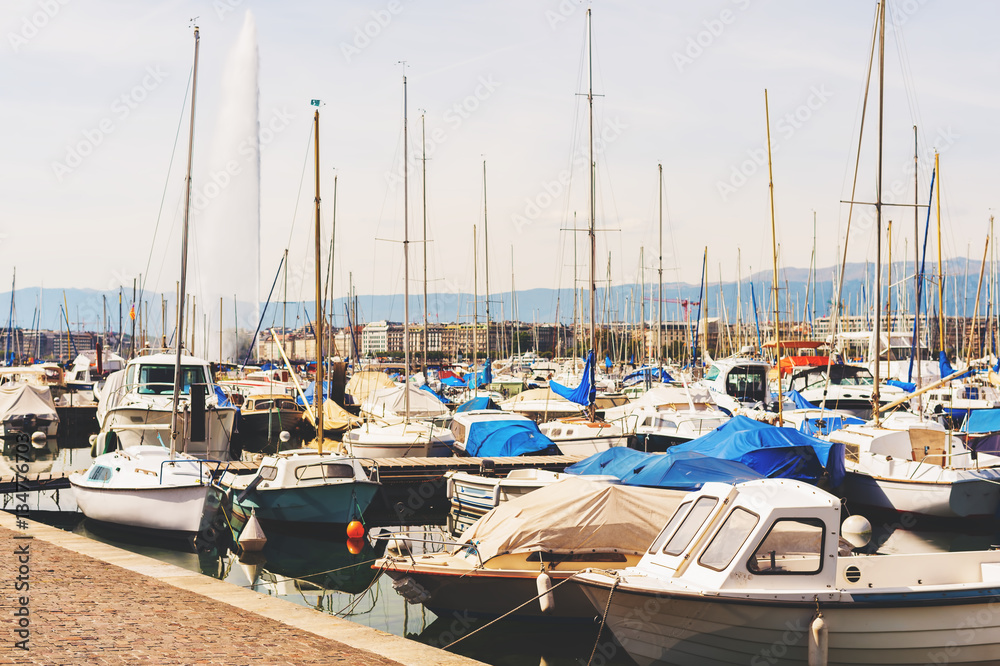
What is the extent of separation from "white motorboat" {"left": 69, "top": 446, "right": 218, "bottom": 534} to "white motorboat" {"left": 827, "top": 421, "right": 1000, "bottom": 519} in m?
17.3

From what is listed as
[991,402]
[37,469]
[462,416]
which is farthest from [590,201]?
[37,469]

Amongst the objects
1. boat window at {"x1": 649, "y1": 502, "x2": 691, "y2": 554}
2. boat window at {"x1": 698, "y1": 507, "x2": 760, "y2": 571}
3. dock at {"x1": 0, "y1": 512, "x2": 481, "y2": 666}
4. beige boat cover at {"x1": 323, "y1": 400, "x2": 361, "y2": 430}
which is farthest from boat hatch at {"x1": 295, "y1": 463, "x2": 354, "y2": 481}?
beige boat cover at {"x1": 323, "y1": 400, "x2": 361, "y2": 430}

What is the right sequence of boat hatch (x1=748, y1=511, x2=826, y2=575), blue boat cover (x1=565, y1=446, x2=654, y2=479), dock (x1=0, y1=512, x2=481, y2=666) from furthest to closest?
blue boat cover (x1=565, y1=446, x2=654, y2=479), boat hatch (x1=748, y1=511, x2=826, y2=575), dock (x1=0, y1=512, x2=481, y2=666)

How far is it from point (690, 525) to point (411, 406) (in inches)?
1034

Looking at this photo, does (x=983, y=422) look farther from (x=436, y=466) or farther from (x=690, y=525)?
(x=690, y=525)

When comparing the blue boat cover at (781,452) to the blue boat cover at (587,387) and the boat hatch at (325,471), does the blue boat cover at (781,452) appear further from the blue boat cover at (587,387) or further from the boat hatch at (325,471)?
the boat hatch at (325,471)

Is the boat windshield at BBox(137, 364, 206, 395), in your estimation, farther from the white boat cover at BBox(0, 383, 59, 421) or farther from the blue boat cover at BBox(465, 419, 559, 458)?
→ the white boat cover at BBox(0, 383, 59, 421)

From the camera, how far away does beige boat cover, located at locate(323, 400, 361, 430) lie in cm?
4075

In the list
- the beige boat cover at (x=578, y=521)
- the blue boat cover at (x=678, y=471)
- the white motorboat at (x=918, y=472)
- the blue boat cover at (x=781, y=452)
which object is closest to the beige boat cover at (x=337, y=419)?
the blue boat cover at (x=781, y=452)

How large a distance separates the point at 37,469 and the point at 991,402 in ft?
135

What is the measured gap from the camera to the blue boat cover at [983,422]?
110 feet

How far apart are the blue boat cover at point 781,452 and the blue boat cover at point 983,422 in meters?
11.5

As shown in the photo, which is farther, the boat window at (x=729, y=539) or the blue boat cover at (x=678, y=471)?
the blue boat cover at (x=678, y=471)

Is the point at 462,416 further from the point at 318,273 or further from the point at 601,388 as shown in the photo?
the point at 601,388
